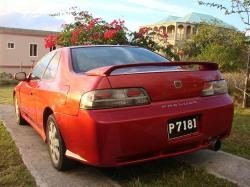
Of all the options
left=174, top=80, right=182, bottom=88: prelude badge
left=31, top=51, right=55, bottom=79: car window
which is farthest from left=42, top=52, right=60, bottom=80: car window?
left=174, top=80, right=182, bottom=88: prelude badge

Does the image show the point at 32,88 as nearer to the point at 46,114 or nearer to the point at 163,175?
the point at 46,114

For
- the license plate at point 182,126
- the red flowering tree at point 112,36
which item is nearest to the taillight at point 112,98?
the license plate at point 182,126

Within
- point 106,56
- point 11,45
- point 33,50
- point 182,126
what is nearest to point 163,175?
point 182,126

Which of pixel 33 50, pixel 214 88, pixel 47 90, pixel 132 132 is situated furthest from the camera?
pixel 33 50

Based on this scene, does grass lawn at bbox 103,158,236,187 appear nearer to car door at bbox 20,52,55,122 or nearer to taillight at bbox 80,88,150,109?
taillight at bbox 80,88,150,109

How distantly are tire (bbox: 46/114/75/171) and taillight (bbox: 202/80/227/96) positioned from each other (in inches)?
62.0

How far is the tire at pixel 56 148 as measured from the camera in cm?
426

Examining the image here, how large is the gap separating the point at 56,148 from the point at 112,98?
1.14 metres

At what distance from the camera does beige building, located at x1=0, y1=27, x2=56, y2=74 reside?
3450cm

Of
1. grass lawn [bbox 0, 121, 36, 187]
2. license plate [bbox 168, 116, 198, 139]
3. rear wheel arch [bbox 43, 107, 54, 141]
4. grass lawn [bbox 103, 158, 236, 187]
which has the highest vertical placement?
license plate [bbox 168, 116, 198, 139]

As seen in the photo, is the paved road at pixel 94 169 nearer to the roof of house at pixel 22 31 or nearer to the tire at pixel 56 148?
the tire at pixel 56 148

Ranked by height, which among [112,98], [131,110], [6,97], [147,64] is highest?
[147,64]

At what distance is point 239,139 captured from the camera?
225 inches

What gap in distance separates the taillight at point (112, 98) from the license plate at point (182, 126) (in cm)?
35
